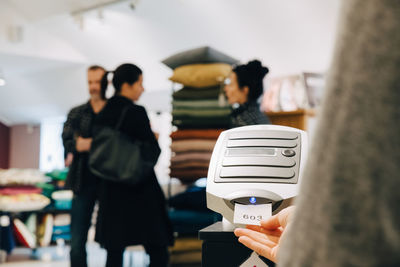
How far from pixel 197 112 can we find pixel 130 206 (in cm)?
106

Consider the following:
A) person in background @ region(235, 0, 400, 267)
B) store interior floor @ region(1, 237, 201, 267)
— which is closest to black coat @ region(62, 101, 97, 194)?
store interior floor @ region(1, 237, 201, 267)

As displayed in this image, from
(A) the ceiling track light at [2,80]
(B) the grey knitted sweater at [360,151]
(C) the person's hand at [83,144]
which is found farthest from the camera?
(A) the ceiling track light at [2,80]

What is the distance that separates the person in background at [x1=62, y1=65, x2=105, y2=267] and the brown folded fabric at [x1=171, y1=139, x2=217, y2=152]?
75cm

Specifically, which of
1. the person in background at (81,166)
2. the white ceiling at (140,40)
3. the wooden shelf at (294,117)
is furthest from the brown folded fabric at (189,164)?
the white ceiling at (140,40)

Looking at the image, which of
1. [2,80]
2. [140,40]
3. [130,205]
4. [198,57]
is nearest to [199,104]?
[198,57]

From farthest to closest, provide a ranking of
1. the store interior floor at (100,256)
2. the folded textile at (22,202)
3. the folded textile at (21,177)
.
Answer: the folded textile at (21,177), the folded textile at (22,202), the store interior floor at (100,256)

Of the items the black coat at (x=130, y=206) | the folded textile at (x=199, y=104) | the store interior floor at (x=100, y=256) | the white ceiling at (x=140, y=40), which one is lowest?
the store interior floor at (x=100, y=256)

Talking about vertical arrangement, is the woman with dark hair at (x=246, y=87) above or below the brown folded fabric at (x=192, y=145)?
above

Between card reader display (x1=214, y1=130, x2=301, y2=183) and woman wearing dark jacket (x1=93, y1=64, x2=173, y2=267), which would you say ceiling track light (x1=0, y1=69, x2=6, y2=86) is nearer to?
woman wearing dark jacket (x1=93, y1=64, x2=173, y2=267)

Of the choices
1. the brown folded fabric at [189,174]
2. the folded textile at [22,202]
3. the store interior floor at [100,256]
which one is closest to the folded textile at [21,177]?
the folded textile at [22,202]

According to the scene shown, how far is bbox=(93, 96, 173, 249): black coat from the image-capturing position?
2.14 m

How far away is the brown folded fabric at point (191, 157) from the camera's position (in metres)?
3.06

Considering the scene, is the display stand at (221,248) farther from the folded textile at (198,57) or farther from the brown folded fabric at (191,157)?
the folded textile at (198,57)

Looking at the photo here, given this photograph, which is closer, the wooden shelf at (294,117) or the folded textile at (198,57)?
the wooden shelf at (294,117)
